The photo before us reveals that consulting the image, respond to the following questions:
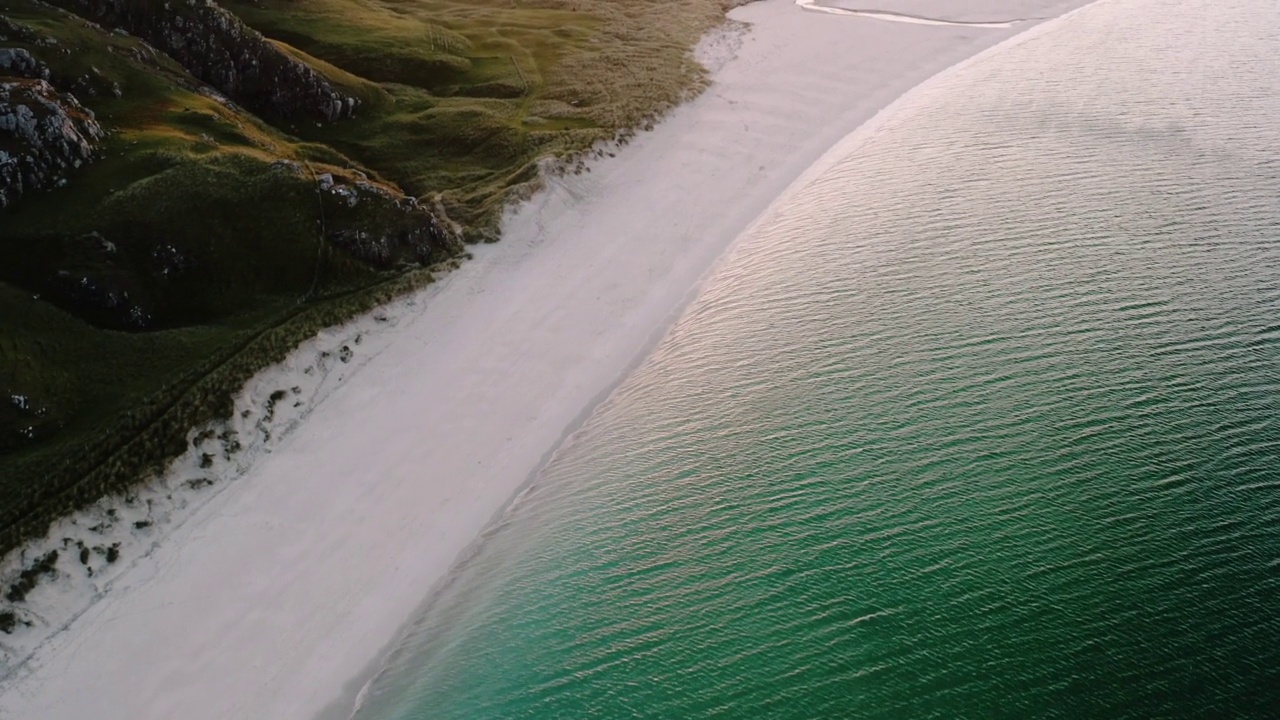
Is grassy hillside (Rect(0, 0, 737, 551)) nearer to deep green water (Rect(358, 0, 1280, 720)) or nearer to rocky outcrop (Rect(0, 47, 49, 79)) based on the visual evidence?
rocky outcrop (Rect(0, 47, 49, 79))

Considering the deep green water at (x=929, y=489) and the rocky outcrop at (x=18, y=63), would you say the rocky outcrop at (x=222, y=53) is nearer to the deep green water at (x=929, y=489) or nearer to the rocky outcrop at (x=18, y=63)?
the rocky outcrop at (x=18, y=63)

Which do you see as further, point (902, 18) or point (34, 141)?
point (902, 18)

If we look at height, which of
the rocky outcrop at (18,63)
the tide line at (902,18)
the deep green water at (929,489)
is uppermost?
the rocky outcrop at (18,63)

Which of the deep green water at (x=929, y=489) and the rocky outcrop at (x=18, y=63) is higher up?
the rocky outcrop at (x=18, y=63)

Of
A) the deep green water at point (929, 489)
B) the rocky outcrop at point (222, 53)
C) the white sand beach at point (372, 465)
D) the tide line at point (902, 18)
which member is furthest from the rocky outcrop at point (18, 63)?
the tide line at point (902, 18)

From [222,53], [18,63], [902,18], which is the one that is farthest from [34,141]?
[902,18]

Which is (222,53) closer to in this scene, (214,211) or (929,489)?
(214,211)
